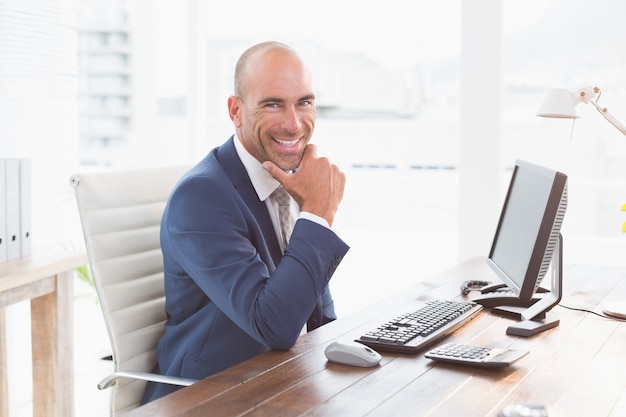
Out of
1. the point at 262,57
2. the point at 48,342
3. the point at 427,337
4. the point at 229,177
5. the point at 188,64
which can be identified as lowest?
the point at 48,342

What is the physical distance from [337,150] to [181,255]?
2567mm

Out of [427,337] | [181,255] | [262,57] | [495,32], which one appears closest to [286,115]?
[262,57]

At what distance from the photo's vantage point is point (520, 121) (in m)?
3.92

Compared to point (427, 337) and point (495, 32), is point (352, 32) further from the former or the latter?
point (427, 337)

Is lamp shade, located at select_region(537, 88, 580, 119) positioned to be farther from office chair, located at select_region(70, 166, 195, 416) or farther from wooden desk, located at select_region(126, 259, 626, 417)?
office chair, located at select_region(70, 166, 195, 416)

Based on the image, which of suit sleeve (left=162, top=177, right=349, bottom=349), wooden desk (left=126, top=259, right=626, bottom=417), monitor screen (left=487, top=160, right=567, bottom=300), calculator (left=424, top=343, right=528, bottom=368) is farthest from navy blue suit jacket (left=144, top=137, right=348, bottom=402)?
monitor screen (left=487, top=160, right=567, bottom=300)

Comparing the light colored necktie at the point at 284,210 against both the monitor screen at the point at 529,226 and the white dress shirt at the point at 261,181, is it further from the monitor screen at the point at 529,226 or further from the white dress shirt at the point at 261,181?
the monitor screen at the point at 529,226

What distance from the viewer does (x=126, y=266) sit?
2086 mm

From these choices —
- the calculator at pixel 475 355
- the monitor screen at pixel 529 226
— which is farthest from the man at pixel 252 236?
the monitor screen at pixel 529 226

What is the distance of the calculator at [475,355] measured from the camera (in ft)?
5.16

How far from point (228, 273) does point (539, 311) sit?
29.7 inches

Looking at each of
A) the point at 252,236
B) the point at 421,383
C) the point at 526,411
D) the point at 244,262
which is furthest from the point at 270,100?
the point at 526,411

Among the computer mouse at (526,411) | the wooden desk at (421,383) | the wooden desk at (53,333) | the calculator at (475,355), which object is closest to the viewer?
the computer mouse at (526,411)

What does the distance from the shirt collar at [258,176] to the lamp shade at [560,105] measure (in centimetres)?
77
